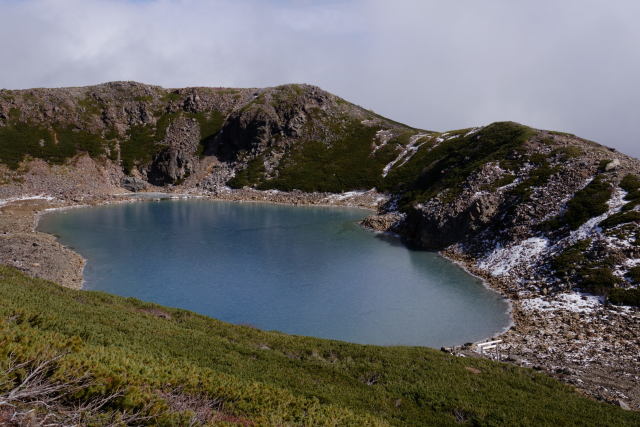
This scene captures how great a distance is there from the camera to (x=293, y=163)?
120 meters

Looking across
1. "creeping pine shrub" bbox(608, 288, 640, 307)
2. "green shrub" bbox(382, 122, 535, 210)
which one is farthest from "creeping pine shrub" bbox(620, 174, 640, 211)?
"green shrub" bbox(382, 122, 535, 210)

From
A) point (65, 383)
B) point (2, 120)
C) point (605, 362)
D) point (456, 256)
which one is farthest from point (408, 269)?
point (2, 120)

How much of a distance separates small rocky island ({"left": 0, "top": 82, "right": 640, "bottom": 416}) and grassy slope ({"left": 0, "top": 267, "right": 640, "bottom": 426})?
18.2ft

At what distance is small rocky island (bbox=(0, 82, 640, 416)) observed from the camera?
33625 mm

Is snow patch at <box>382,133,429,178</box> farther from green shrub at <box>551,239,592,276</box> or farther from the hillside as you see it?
green shrub at <box>551,239,592,276</box>

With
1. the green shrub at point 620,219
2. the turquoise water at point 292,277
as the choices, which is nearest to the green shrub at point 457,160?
the turquoise water at point 292,277

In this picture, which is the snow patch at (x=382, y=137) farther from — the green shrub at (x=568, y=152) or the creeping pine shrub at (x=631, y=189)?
the creeping pine shrub at (x=631, y=189)

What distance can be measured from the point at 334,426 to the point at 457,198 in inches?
2193

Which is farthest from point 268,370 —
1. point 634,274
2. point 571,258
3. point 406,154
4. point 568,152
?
point 406,154

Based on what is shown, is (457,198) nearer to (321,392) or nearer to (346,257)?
(346,257)

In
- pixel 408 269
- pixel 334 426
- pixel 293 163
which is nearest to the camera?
pixel 334 426

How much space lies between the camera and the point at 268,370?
1803 centimetres

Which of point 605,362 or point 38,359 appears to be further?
point 605,362

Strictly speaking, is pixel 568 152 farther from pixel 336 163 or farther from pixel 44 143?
pixel 44 143
